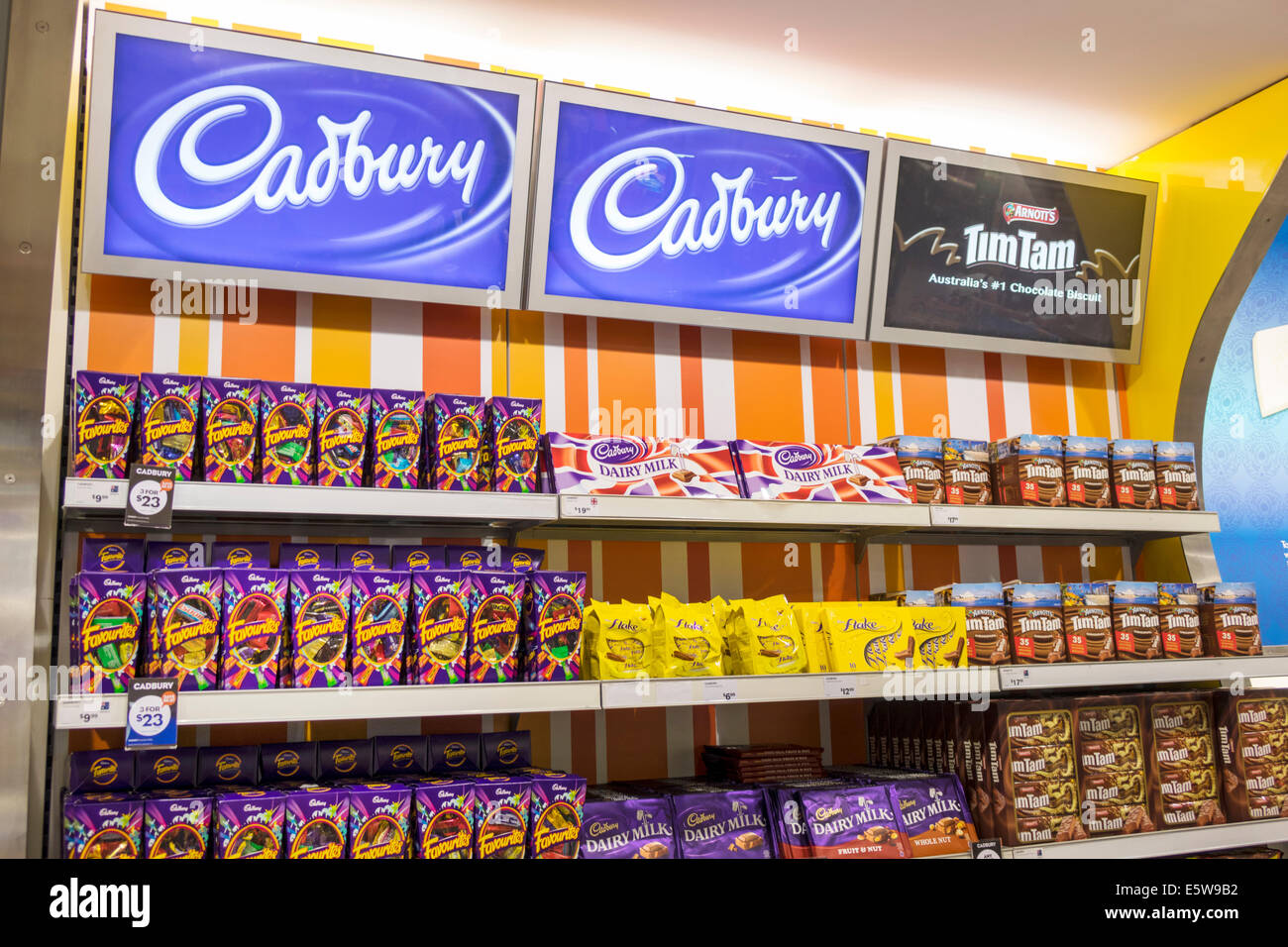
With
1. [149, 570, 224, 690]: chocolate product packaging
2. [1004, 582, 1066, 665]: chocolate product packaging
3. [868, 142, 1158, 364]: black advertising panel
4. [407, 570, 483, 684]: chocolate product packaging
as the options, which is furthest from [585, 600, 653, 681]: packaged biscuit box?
[868, 142, 1158, 364]: black advertising panel

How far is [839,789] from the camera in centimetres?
270

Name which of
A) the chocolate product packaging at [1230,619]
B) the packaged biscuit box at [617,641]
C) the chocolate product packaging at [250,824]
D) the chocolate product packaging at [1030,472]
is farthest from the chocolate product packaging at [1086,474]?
the chocolate product packaging at [250,824]

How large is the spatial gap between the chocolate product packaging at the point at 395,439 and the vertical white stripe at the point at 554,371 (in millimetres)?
663

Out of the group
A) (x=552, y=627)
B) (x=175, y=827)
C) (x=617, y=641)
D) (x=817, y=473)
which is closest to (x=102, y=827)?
(x=175, y=827)

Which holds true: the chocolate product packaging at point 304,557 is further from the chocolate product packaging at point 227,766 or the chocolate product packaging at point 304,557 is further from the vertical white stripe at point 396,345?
the vertical white stripe at point 396,345

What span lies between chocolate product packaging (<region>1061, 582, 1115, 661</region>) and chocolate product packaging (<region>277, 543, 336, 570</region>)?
207cm

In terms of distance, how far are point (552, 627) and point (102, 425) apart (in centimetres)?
109

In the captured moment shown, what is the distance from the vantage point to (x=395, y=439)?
250 cm

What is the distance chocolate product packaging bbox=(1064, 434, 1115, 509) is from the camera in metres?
3.22

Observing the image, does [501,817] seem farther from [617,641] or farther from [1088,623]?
[1088,623]

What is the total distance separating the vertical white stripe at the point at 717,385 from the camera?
3356mm
